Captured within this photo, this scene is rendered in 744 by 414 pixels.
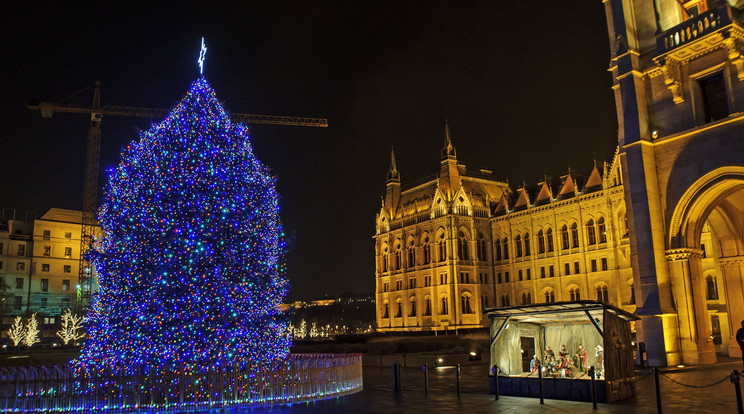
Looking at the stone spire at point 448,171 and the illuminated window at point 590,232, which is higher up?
the stone spire at point 448,171

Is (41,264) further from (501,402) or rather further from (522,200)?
(501,402)

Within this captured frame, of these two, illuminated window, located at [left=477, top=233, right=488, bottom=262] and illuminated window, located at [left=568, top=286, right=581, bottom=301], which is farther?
illuminated window, located at [left=477, top=233, right=488, bottom=262]

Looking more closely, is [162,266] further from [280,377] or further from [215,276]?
[280,377]

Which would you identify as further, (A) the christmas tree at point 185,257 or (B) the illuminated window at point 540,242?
(B) the illuminated window at point 540,242

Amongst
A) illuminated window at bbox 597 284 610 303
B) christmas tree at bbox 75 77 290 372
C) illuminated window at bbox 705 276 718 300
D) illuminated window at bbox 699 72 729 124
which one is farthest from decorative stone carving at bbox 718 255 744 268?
illuminated window at bbox 597 284 610 303

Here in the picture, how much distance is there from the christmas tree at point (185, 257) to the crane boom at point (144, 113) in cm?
5890

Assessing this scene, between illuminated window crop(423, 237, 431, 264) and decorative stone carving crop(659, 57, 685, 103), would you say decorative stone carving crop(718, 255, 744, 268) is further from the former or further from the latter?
illuminated window crop(423, 237, 431, 264)

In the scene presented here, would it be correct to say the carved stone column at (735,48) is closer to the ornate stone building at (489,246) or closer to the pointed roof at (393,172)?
the ornate stone building at (489,246)

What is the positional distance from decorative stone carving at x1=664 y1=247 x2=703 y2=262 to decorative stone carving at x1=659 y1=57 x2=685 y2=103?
5.88 m

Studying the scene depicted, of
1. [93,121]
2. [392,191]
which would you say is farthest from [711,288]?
[93,121]

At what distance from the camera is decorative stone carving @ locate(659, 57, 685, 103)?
22219 mm

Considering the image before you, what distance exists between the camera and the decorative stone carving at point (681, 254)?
70.2 feet

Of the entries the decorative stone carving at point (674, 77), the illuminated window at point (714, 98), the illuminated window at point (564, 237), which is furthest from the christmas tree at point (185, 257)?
the illuminated window at point (564, 237)

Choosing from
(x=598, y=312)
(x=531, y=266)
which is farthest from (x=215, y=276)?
(x=531, y=266)
